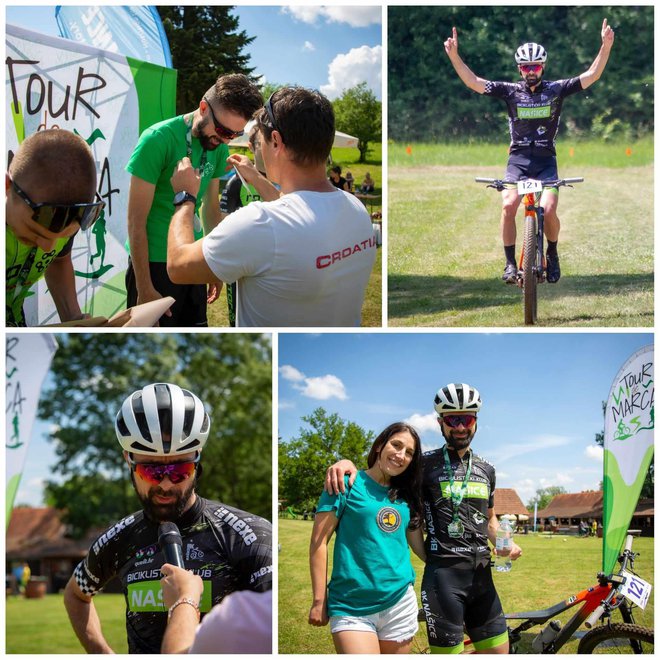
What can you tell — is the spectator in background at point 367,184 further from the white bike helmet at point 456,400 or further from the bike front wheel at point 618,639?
the bike front wheel at point 618,639

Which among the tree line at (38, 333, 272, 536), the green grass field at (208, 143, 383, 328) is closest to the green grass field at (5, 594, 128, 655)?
the tree line at (38, 333, 272, 536)

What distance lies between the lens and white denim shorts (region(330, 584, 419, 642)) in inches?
193

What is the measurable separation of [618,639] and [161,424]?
10.7ft

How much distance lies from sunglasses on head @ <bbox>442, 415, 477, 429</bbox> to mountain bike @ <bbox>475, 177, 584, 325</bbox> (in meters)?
1.96

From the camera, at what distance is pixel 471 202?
13.0 meters

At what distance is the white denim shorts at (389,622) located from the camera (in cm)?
490

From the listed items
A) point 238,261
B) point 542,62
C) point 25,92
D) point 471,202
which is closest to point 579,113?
point 471,202

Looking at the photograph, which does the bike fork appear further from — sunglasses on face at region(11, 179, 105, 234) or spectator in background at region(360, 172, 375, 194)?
sunglasses on face at region(11, 179, 105, 234)

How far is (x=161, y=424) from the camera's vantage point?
4305 mm

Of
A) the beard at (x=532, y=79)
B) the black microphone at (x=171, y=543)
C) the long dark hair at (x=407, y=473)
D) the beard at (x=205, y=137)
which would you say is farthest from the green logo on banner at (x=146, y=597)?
the beard at (x=532, y=79)

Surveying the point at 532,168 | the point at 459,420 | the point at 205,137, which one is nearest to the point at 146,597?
the point at 459,420

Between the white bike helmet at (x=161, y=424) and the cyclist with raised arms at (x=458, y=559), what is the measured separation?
63.6 inches

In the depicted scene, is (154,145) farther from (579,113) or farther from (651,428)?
(579,113)

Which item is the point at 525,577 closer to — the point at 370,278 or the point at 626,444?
the point at 626,444
